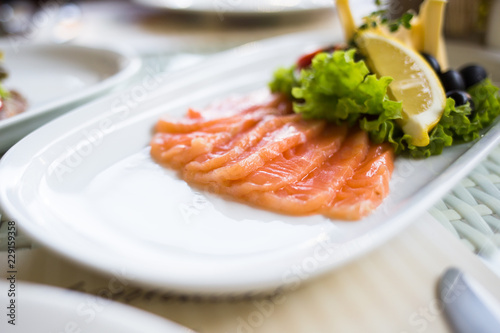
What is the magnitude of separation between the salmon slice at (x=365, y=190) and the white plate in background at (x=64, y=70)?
49.2 inches

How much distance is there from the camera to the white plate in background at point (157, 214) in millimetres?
1049

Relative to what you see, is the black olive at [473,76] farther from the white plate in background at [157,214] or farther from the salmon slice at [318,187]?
the salmon slice at [318,187]

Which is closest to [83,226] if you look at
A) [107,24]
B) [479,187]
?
[479,187]

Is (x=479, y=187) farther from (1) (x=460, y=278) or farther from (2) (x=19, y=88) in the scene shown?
(2) (x=19, y=88)

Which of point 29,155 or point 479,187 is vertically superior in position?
point 29,155

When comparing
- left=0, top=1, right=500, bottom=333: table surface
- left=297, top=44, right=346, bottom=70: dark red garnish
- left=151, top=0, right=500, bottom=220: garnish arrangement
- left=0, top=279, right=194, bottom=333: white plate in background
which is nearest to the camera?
left=0, top=279, right=194, bottom=333: white plate in background

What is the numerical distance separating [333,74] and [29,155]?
3.87ft

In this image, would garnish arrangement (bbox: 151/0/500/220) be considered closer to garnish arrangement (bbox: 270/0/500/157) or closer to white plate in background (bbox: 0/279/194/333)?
garnish arrangement (bbox: 270/0/500/157)

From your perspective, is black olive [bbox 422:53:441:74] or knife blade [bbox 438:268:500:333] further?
black olive [bbox 422:53:441:74]

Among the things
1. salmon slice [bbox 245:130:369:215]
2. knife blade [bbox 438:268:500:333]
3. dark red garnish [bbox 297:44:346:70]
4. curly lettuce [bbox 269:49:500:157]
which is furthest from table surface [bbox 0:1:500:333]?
dark red garnish [bbox 297:44:346:70]

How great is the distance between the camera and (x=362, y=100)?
175 cm

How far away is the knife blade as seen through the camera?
0.95m

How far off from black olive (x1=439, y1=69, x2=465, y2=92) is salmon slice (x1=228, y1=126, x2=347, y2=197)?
1.79ft

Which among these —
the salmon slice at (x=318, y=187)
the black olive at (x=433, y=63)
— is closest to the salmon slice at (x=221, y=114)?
the salmon slice at (x=318, y=187)
